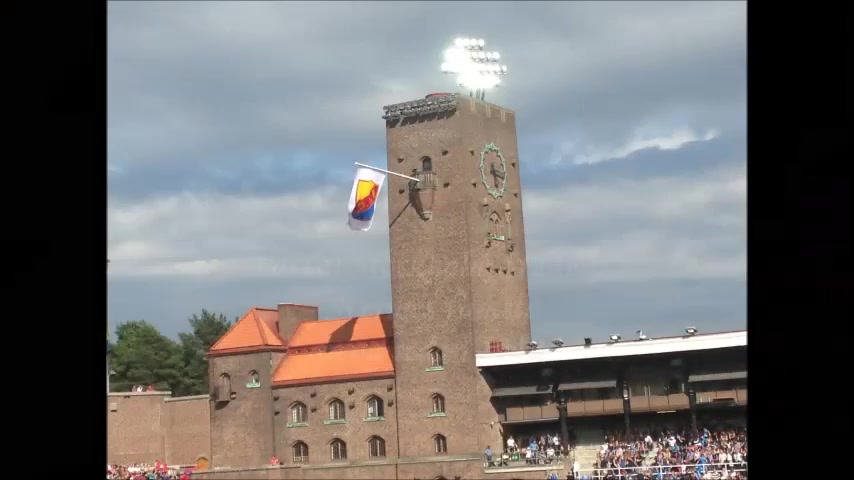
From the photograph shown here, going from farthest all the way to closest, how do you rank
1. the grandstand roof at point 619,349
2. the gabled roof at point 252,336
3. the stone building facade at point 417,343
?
the gabled roof at point 252,336 → the stone building facade at point 417,343 → the grandstand roof at point 619,349

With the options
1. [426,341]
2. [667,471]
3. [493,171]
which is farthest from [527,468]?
[493,171]

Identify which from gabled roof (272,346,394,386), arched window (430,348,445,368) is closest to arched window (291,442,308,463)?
gabled roof (272,346,394,386)

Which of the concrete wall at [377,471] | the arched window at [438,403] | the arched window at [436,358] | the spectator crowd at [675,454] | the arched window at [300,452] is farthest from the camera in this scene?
the arched window at [300,452]

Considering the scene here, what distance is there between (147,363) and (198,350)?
920cm

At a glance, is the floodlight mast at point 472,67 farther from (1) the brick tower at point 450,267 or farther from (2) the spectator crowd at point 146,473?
(2) the spectator crowd at point 146,473

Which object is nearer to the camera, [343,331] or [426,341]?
[426,341]

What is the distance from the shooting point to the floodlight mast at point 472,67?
7506cm

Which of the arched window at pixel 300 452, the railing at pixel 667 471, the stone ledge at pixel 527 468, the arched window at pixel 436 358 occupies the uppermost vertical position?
the arched window at pixel 436 358

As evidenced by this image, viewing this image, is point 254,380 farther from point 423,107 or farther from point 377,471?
point 423,107

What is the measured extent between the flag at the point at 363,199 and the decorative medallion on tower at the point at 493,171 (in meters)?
6.32

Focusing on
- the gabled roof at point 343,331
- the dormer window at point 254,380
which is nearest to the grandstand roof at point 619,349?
the gabled roof at point 343,331

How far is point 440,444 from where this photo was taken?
66875 mm
